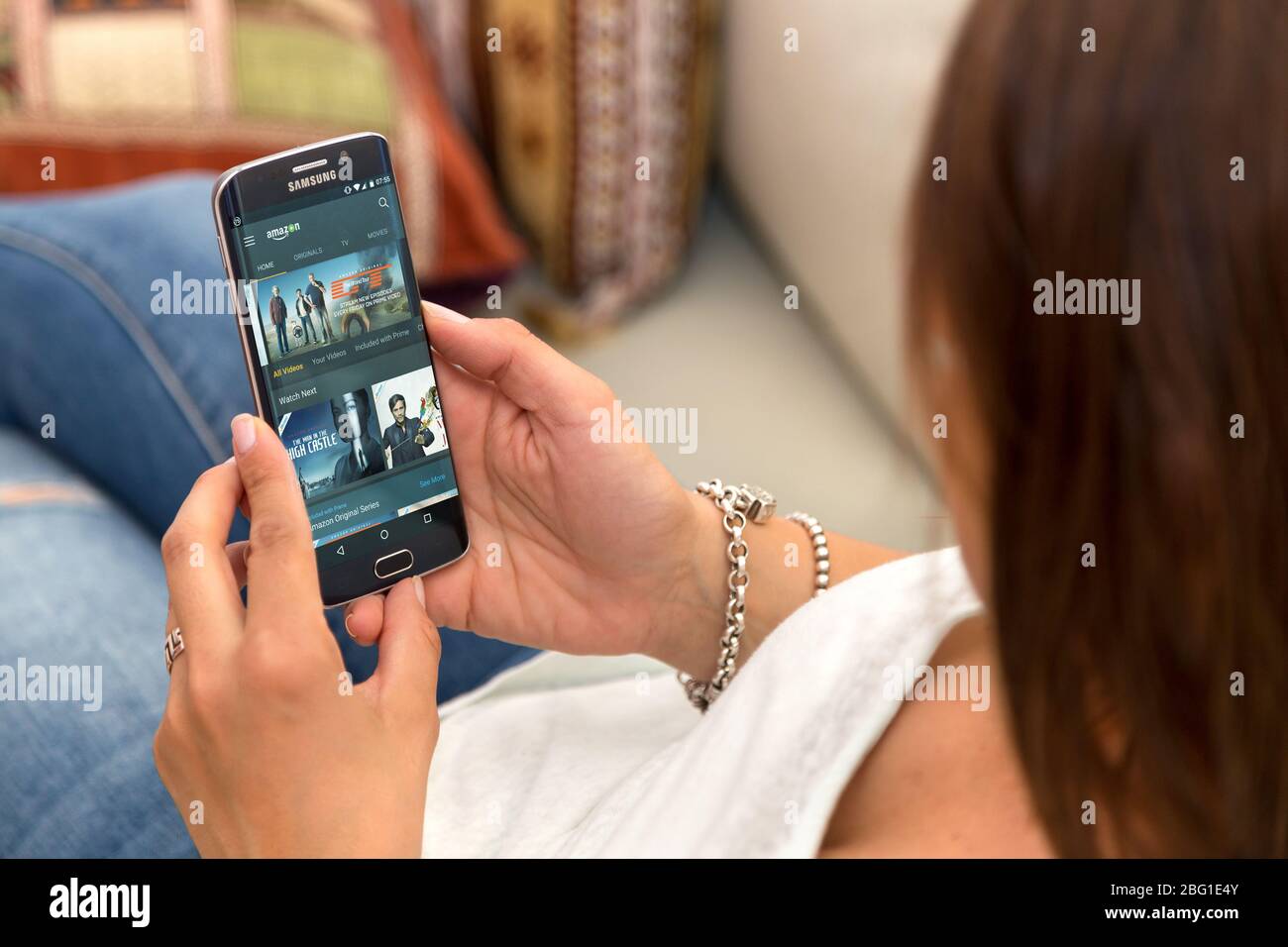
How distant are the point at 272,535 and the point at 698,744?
0.18 meters

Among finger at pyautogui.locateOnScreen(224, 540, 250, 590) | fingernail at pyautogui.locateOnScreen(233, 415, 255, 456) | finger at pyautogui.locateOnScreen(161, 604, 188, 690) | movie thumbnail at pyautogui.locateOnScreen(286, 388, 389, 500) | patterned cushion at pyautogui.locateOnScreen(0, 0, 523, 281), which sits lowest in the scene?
finger at pyautogui.locateOnScreen(161, 604, 188, 690)

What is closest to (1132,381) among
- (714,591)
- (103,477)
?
(714,591)

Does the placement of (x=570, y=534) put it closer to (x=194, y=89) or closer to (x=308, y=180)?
(x=308, y=180)

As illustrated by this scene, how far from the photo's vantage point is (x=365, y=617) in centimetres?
46

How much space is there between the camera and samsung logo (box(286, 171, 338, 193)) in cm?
43

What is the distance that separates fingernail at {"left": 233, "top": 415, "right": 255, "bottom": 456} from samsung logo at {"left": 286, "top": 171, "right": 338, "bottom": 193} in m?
0.10

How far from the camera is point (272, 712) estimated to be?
1.18 ft

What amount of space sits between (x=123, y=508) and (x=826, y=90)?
1.79 ft

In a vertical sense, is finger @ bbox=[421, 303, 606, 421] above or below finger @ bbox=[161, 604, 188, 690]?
above

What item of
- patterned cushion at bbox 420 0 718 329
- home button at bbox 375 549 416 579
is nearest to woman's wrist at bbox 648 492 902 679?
home button at bbox 375 549 416 579

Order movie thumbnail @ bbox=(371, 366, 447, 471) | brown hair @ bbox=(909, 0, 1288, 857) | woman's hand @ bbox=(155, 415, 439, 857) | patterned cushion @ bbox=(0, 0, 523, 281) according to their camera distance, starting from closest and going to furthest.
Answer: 1. brown hair @ bbox=(909, 0, 1288, 857)
2. woman's hand @ bbox=(155, 415, 439, 857)
3. movie thumbnail @ bbox=(371, 366, 447, 471)
4. patterned cushion @ bbox=(0, 0, 523, 281)

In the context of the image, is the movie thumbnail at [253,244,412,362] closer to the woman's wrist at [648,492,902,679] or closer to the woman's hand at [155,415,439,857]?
the woman's hand at [155,415,439,857]

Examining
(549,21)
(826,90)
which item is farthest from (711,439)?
(549,21)

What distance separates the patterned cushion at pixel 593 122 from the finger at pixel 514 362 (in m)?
0.42
